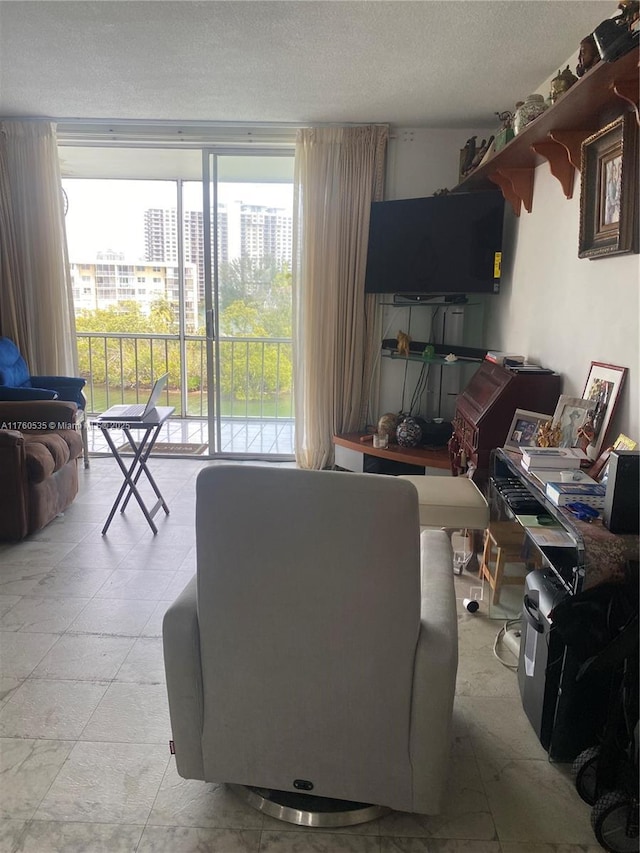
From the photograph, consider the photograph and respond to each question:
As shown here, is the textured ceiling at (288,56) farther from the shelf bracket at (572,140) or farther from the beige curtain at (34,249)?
the shelf bracket at (572,140)

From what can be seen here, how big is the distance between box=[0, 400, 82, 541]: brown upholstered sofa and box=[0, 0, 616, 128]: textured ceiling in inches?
73.6

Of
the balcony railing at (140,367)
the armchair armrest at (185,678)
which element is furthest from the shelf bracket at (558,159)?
the balcony railing at (140,367)

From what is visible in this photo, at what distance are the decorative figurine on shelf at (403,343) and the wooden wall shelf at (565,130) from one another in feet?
3.51

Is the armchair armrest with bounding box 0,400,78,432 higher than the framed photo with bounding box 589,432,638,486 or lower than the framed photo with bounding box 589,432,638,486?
lower

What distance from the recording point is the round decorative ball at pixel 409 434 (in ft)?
12.6

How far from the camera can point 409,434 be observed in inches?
151

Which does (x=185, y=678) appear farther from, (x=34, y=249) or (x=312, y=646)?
(x=34, y=249)

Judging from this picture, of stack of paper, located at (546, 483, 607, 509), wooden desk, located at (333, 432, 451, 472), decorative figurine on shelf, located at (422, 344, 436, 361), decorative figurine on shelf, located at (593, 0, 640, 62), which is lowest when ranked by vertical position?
wooden desk, located at (333, 432, 451, 472)

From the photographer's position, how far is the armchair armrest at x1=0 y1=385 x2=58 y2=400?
3.71 meters

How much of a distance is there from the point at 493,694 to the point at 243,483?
Result: 129 centimetres

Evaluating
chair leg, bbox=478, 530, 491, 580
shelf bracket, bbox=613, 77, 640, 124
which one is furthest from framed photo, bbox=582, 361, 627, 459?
shelf bracket, bbox=613, 77, 640, 124

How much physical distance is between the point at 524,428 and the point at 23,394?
3003mm

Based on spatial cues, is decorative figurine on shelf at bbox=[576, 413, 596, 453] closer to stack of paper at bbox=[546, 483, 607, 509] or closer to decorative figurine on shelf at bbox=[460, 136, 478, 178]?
stack of paper at bbox=[546, 483, 607, 509]

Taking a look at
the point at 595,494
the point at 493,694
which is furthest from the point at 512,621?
the point at 595,494
